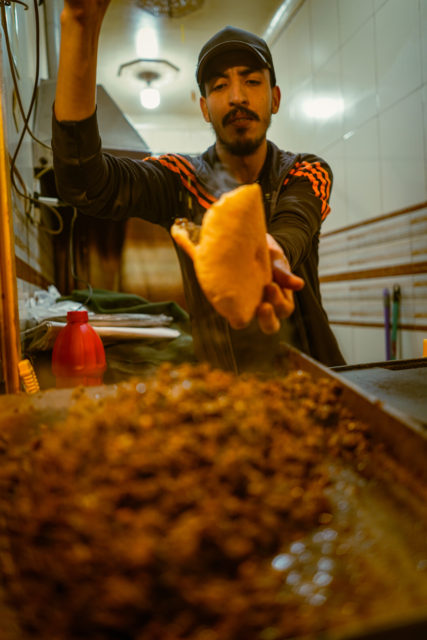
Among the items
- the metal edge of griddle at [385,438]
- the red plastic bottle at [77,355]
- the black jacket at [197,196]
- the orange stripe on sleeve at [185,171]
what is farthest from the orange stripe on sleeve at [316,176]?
the red plastic bottle at [77,355]

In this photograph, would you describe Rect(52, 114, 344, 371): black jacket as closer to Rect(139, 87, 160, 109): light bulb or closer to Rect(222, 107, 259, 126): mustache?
Rect(222, 107, 259, 126): mustache

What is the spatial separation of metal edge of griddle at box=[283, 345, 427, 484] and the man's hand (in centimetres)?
8

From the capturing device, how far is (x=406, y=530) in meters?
0.35

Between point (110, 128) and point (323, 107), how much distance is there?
587 millimetres

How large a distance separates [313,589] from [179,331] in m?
0.53

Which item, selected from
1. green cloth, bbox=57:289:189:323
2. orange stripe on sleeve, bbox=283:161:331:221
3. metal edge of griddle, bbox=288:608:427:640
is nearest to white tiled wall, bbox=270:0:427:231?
orange stripe on sleeve, bbox=283:161:331:221

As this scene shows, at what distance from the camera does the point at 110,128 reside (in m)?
0.73

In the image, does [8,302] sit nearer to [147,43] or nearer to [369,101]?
[147,43]

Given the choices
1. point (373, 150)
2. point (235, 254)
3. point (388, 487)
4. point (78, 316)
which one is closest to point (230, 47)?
point (235, 254)

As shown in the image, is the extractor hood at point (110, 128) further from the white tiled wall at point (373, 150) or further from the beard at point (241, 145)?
the white tiled wall at point (373, 150)

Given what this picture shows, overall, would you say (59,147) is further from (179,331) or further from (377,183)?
(377,183)

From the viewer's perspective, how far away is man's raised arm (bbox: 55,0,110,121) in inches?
19.4

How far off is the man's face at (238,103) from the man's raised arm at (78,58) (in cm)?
15

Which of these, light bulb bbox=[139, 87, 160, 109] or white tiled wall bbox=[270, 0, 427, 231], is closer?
light bulb bbox=[139, 87, 160, 109]
